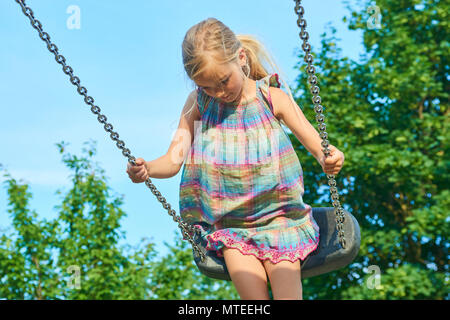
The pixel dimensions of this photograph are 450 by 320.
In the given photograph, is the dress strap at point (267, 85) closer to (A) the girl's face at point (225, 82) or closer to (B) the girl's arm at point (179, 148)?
(A) the girl's face at point (225, 82)

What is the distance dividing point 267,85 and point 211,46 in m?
0.35

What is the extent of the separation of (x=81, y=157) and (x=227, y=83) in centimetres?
576

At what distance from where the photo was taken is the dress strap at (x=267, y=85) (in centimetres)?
234

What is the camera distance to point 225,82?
2.13m

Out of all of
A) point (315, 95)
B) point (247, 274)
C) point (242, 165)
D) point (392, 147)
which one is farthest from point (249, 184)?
point (392, 147)

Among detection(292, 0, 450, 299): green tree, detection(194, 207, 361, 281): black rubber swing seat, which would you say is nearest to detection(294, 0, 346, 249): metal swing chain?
detection(194, 207, 361, 281): black rubber swing seat

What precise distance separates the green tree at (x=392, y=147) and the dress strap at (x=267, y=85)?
5134 mm

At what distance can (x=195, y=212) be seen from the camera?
239 cm

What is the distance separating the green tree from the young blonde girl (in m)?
5.19

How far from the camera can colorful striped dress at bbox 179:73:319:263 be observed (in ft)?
7.23

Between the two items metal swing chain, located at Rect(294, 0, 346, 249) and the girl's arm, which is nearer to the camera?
metal swing chain, located at Rect(294, 0, 346, 249)

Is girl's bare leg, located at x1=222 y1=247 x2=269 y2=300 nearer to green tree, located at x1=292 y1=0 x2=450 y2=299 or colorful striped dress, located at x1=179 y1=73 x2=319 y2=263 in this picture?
colorful striped dress, located at x1=179 y1=73 x2=319 y2=263

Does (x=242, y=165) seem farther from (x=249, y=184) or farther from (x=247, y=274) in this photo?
Result: (x=247, y=274)

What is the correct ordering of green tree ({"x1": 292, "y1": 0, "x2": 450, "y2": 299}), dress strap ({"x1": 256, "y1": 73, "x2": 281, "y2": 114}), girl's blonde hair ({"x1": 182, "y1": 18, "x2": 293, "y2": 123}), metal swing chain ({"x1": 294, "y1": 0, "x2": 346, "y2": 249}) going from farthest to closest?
green tree ({"x1": 292, "y1": 0, "x2": 450, "y2": 299}) → dress strap ({"x1": 256, "y1": 73, "x2": 281, "y2": 114}) → girl's blonde hair ({"x1": 182, "y1": 18, "x2": 293, "y2": 123}) → metal swing chain ({"x1": 294, "y1": 0, "x2": 346, "y2": 249})
